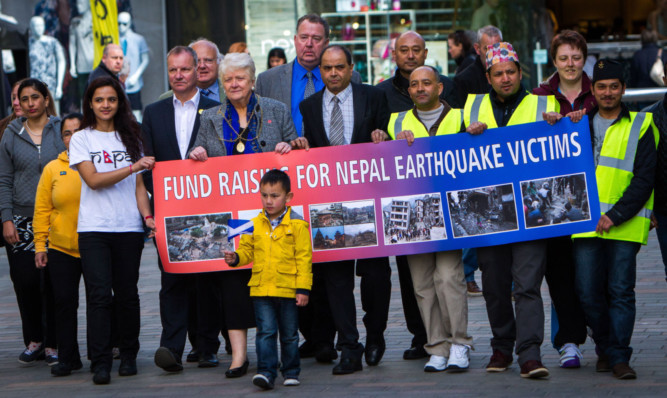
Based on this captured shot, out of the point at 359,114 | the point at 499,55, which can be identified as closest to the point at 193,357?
the point at 359,114

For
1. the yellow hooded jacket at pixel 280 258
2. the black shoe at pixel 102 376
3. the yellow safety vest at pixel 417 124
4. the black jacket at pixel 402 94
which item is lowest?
the black shoe at pixel 102 376

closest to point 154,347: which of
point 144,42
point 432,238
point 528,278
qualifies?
point 432,238

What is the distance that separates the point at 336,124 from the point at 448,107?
0.76 meters

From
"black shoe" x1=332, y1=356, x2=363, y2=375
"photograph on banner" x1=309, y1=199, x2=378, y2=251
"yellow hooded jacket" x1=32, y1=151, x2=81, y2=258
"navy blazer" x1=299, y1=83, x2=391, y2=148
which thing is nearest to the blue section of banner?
"photograph on banner" x1=309, y1=199, x2=378, y2=251

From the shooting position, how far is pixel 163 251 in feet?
24.8

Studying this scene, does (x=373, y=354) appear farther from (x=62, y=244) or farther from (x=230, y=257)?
(x=62, y=244)

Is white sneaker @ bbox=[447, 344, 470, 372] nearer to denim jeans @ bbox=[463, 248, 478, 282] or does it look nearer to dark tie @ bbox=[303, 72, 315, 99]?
dark tie @ bbox=[303, 72, 315, 99]

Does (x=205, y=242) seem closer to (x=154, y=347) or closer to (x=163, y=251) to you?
(x=163, y=251)

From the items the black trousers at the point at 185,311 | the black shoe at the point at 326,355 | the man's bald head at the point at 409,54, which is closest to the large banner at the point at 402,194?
the black trousers at the point at 185,311

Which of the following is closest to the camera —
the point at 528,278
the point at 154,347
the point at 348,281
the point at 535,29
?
the point at 528,278

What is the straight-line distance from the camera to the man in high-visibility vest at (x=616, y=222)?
6805 mm

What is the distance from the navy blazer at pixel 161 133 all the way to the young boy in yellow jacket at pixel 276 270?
39.9 inches

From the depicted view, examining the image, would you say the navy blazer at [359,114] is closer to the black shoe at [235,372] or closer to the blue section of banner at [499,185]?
the blue section of banner at [499,185]

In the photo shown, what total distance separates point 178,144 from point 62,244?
103 cm
